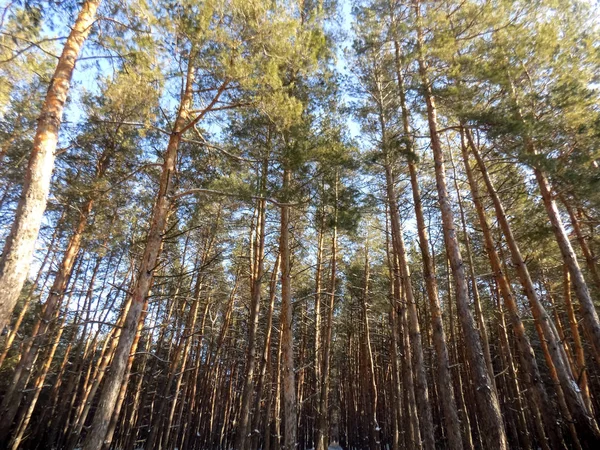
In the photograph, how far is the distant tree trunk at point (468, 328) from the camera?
5152mm

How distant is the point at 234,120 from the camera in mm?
8102

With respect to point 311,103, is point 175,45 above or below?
below

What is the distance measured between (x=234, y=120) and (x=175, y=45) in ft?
7.54

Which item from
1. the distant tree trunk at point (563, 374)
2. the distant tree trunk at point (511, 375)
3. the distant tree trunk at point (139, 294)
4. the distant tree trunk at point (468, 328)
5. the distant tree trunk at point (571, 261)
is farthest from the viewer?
the distant tree trunk at point (511, 375)

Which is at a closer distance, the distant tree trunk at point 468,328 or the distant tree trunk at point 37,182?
the distant tree trunk at point 37,182

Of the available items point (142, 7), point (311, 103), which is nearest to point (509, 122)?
point (311, 103)

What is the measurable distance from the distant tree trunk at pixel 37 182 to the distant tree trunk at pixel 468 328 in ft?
21.9

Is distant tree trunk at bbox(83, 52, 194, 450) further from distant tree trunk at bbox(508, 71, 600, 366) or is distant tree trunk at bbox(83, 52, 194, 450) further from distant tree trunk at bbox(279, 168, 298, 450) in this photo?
distant tree trunk at bbox(508, 71, 600, 366)

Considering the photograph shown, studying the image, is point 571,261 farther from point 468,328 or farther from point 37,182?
point 37,182

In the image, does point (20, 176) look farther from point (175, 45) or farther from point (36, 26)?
point (175, 45)

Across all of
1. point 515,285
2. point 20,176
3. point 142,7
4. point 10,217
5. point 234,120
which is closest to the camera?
point 142,7

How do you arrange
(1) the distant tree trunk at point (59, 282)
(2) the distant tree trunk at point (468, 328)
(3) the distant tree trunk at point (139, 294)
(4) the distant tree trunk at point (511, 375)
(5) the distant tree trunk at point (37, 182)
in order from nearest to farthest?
(5) the distant tree trunk at point (37, 182) → (3) the distant tree trunk at point (139, 294) → (2) the distant tree trunk at point (468, 328) → (1) the distant tree trunk at point (59, 282) → (4) the distant tree trunk at point (511, 375)

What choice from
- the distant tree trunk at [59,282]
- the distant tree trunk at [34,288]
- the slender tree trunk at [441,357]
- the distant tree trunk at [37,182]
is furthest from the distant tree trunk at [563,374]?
the distant tree trunk at [34,288]

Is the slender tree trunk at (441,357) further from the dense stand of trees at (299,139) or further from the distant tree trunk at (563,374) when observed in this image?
the distant tree trunk at (563,374)
